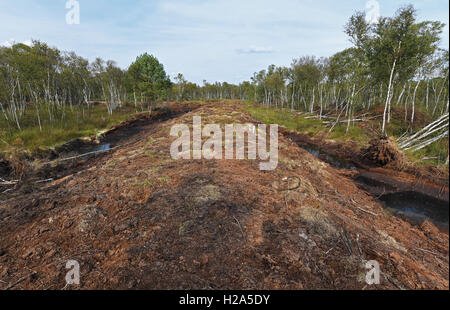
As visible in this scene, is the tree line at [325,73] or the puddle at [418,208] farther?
the tree line at [325,73]

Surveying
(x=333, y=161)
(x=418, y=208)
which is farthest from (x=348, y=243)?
(x=333, y=161)

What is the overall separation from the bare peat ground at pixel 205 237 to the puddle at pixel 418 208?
3.37 feet

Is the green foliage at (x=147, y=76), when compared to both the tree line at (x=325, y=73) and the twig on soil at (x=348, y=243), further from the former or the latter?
the twig on soil at (x=348, y=243)

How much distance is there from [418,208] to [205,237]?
27.3 feet

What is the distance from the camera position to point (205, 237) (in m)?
3.56

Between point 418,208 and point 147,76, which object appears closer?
point 418,208

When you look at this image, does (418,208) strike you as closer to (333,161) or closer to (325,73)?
(333,161)

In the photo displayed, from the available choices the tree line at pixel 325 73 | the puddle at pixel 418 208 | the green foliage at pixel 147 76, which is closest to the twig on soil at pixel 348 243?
the puddle at pixel 418 208

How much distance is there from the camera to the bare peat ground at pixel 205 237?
2.89 m

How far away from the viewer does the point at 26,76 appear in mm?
14531

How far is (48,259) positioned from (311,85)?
101 feet

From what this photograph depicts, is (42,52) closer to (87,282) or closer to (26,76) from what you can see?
(26,76)

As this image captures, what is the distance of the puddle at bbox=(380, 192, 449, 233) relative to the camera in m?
6.57
